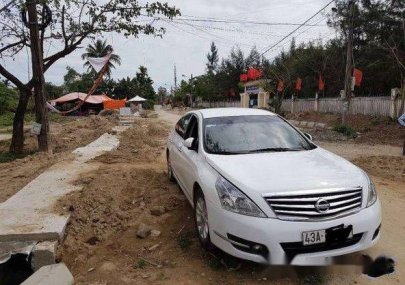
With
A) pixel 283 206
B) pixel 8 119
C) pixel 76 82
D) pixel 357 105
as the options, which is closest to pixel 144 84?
pixel 76 82

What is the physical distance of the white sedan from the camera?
11.7 ft

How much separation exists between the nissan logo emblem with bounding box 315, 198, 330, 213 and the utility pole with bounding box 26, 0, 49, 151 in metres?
10.6

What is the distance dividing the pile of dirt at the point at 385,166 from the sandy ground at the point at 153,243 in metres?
0.30

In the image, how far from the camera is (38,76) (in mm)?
12328

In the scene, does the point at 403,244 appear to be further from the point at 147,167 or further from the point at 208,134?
the point at 147,167

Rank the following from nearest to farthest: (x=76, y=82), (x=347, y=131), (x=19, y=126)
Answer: (x=19, y=126)
(x=347, y=131)
(x=76, y=82)

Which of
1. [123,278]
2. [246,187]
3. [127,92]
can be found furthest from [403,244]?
[127,92]

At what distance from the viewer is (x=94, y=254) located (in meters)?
4.71

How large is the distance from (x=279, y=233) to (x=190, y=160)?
196 centimetres

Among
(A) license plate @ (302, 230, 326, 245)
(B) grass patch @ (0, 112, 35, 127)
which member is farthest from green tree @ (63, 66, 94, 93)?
(A) license plate @ (302, 230, 326, 245)

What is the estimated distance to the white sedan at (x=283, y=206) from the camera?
11.7 feet

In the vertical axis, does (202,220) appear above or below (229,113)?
below

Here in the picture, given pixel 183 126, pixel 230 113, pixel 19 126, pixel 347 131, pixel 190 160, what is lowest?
pixel 347 131

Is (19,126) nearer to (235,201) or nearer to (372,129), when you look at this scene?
(235,201)
